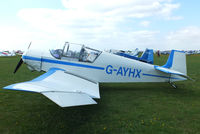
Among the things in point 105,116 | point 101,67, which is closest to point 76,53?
point 101,67

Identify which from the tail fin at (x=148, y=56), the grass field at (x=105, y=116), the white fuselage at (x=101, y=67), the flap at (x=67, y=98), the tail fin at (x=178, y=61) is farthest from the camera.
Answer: the tail fin at (x=148, y=56)

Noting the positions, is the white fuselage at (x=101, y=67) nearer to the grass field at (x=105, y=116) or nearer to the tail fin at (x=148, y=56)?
the grass field at (x=105, y=116)

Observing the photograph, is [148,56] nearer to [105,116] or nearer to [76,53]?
[76,53]

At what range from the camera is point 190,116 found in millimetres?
3859

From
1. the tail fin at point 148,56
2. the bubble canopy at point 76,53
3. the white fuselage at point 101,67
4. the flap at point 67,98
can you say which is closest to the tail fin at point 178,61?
the white fuselage at point 101,67

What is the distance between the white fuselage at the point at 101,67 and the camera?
18.9ft

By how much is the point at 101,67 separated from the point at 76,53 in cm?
Result: 110

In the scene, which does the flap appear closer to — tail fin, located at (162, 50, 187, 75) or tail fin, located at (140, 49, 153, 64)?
tail fin, located at (162, 50, 187, 75)

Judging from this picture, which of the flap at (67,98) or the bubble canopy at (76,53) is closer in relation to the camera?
the flap at (67,98)

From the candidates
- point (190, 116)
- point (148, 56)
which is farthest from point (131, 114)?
point (148, 56)

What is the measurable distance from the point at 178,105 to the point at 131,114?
1724 millimetres

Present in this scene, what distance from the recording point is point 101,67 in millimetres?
5895

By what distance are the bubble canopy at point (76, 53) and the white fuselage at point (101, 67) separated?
0.12 meters

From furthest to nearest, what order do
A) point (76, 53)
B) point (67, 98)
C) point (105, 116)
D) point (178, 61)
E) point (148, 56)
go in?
point (148, 56) → point (178, 61) → point (76, 53) → point (105, 116) → point (67, 98)
